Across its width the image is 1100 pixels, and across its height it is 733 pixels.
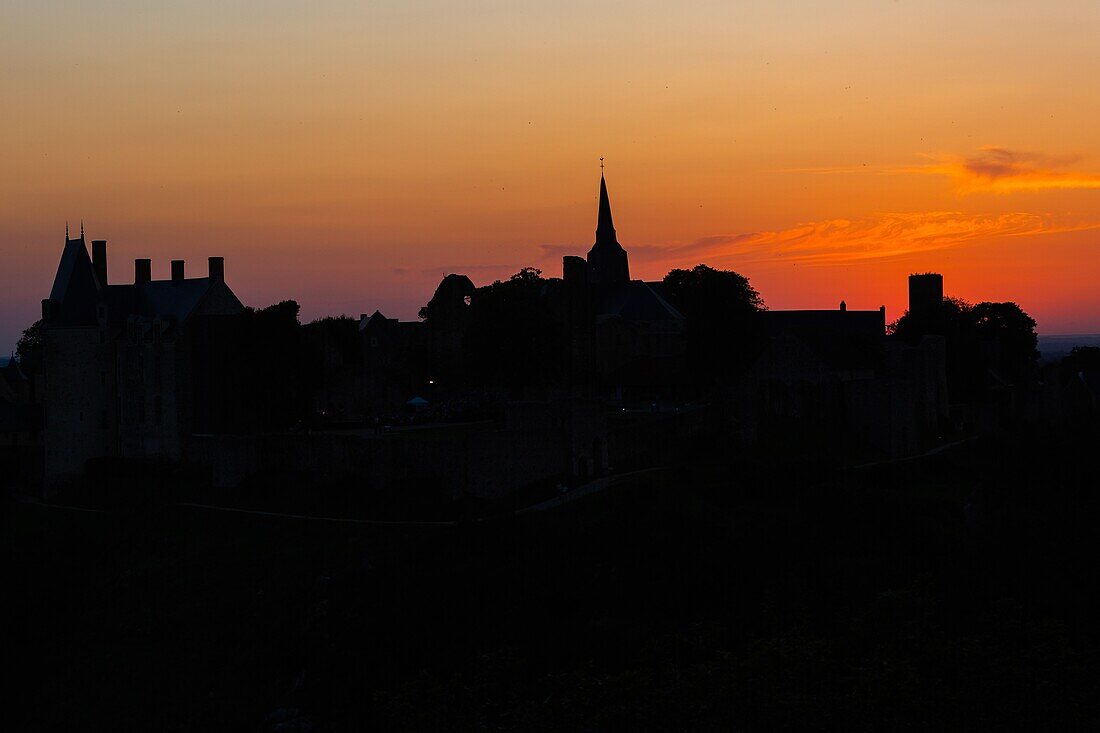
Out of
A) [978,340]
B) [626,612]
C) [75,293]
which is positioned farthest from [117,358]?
[978,340]

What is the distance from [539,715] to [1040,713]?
897 centimetres

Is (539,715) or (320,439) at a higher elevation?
(320,439)

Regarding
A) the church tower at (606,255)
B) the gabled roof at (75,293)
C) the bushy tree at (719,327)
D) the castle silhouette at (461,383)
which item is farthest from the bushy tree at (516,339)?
the church tower at (606,255)

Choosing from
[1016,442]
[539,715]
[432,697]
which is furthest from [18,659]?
[1016,442]

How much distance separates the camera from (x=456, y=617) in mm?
33375

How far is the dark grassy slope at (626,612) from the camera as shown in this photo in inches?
1032

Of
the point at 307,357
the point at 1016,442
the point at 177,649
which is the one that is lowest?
the point at 177,649

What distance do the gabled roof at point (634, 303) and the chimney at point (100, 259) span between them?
2509cm

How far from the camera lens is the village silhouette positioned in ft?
92.2

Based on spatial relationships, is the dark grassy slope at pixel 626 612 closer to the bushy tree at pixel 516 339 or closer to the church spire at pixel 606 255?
the bushy tree at pixel 516 339

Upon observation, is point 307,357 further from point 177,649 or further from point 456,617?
point 456,617

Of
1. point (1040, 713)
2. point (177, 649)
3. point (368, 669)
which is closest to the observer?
point (1040, 713)

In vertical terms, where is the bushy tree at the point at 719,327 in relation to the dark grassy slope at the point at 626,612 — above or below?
above

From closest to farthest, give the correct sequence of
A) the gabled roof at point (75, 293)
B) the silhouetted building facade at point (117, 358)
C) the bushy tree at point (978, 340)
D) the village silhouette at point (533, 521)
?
1. the village silhouette at point (533, 521)
2. the silhouetted building facade at point (117, 358)
3. the gabled roof at point (75, 293)
4. the bushy tree at point (978, 340)
